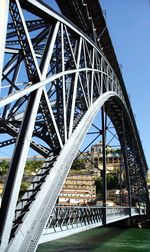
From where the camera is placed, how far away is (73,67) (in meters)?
15.5

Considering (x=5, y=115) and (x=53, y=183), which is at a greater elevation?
(x=5, y=115)

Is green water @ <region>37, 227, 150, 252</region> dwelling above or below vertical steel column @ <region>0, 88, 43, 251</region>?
below

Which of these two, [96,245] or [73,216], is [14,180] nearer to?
[73,216]

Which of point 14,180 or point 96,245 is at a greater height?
point 14,180

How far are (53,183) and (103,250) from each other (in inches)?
593

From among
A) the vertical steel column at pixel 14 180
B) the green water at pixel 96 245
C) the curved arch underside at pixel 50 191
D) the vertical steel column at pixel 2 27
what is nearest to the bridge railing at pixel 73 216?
the curved arch underside at pixel 50 191

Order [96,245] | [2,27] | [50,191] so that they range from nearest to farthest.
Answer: [2,27] → [50,191] → [96,245]

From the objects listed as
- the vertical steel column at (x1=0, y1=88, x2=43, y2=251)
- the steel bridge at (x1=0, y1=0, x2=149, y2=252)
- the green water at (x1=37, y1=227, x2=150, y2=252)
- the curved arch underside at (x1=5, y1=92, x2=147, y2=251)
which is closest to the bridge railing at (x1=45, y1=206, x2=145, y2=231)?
the steel bridge at (x1=0, y1=0, x2=149, y2=252)

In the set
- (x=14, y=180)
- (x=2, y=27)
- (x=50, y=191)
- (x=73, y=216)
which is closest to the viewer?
(x=2, y=27)

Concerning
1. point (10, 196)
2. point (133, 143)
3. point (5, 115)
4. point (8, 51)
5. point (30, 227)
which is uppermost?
point (133, 143)

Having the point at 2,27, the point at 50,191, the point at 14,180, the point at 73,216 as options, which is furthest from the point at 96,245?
the point at 2,27

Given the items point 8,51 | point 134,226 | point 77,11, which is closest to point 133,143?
point 134,226

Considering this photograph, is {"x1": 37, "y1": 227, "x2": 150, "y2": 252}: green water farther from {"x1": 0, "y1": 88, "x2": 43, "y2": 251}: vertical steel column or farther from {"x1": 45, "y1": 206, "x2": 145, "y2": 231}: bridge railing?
{"x1": 0, "y1": 88, "x2": 43, "y2": 251}: vertical steel column

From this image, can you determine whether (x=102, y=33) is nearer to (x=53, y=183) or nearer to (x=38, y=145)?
(x=38, y=145)
